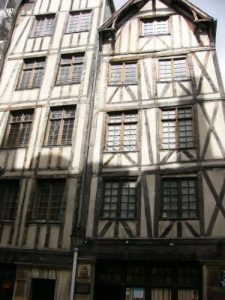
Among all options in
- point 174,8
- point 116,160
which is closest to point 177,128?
point 116,160

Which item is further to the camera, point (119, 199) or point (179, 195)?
point (119, 199)

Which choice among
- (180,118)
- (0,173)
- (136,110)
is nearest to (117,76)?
(136,110)

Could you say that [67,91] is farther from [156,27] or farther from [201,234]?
[201,234]

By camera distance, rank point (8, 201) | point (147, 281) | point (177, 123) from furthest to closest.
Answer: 1. point (8, 201)
2. point (177, 123)
3. point (147, 281)

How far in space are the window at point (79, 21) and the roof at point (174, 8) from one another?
1.40m

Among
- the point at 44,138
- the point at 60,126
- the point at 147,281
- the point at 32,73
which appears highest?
the point at 32,73

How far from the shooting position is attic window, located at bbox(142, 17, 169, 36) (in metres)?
14.5

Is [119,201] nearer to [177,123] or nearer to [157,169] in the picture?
[157,169]

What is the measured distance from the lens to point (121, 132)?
12.5m

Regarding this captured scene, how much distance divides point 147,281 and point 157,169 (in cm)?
341

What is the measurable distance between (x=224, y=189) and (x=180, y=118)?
3008 millimetres

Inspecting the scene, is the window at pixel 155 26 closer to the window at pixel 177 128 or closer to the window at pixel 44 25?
the window at pixel 177 128

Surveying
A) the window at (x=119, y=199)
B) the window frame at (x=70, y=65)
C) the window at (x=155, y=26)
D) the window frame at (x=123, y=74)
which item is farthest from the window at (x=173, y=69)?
the window at (x=119, y=199)

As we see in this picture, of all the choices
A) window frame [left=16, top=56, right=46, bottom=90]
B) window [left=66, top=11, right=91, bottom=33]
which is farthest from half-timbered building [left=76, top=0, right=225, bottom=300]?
window frame [left=16, top=56, right=46, bottom=90]
